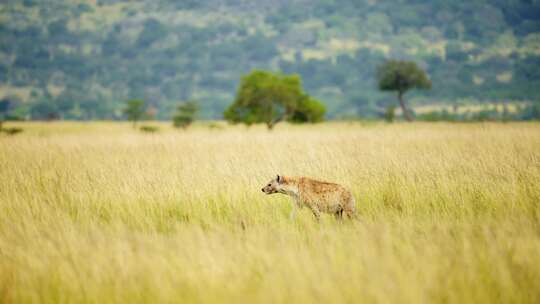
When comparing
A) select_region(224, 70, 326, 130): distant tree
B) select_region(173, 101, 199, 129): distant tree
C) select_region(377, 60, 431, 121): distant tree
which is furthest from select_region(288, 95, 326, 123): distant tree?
select_region(377, 60, 431, 121): distant tree

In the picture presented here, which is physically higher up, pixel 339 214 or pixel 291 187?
pixel 291 187

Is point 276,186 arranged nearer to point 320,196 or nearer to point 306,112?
point 320,196

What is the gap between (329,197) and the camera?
6754mm

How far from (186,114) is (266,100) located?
958 inches

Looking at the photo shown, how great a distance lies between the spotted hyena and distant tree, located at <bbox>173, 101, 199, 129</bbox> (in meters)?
55.3

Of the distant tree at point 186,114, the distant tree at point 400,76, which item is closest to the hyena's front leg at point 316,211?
the distant tree at point 186,114

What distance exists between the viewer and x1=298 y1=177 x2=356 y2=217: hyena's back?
6719mm

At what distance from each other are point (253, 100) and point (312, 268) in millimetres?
37953

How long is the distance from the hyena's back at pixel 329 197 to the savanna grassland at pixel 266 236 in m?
0.23

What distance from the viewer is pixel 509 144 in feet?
44.0

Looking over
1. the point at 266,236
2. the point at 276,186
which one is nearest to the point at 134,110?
the point at 276,186

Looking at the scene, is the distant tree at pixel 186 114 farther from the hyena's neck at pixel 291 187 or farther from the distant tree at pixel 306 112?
the hyena's neck at pixel 291 187

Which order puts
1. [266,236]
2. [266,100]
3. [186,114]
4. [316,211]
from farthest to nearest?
[186,114] < [266,100] < [316,211] < [266,236]

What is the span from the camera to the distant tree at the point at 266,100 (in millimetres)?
41281
